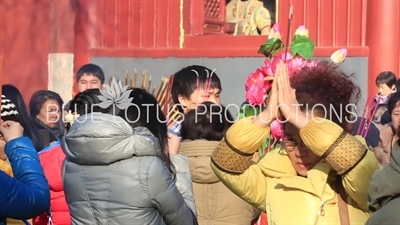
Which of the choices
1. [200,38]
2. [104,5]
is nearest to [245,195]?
[200,38]

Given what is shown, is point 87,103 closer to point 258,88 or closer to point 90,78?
point 258,88

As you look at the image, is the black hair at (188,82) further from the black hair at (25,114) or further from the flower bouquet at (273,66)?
the flower bouquet at (273,66)

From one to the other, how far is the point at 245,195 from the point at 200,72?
236 cm

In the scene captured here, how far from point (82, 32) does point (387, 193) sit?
9.60 meters

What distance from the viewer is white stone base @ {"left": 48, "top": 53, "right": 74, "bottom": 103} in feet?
38.3

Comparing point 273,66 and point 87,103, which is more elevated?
point 273,66

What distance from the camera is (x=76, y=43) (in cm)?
1177

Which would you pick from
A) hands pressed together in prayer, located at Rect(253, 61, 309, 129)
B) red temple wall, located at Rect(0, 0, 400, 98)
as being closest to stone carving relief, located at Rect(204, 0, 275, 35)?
red temple wall, located at Rect(0, 0, 400, 98)

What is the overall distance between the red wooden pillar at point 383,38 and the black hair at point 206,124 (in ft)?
16.8

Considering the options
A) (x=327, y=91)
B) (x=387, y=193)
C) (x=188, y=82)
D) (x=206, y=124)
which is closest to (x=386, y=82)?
(x=188, y=82)

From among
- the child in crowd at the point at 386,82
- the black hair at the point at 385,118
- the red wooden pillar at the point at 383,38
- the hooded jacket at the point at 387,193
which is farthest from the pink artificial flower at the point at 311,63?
the red wooden pillar at the point at 383,38

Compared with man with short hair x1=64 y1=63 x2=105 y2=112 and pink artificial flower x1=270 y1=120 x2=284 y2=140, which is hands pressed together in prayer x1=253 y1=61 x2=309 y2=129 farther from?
man with short hair x1=64 y1=63 x2=105 y2=112

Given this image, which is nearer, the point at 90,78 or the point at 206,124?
the point at 206,124

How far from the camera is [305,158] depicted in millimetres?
3336
